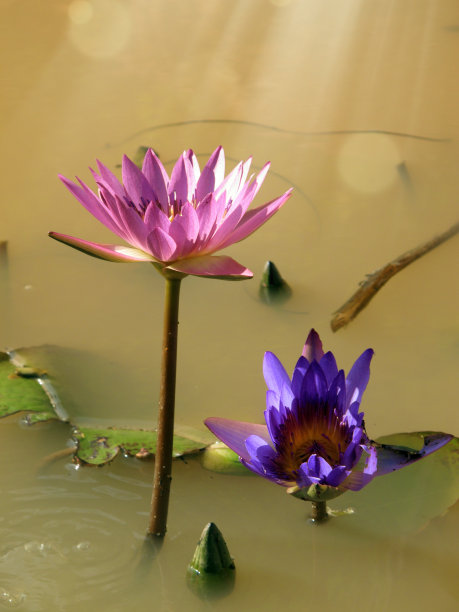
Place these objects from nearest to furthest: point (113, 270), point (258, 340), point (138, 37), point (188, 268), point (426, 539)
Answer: point (188, 268) < point (426, 539) < point (258, 340) < point (113, 270) < point (138, 37)

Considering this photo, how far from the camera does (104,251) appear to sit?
2.39ft

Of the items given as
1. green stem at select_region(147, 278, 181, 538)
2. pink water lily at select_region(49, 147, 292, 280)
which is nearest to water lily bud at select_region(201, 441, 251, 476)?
green stem at select_region(147, 278, 181, 538)

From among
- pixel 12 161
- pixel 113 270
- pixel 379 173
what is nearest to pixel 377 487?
pixel 113 270

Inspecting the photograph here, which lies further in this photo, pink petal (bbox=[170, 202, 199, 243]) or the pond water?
the pond water

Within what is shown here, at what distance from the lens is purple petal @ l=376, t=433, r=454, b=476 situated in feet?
2.51

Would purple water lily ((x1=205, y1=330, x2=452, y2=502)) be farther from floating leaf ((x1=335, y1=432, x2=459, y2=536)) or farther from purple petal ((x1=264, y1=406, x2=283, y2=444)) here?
floating leaf ((x1=335, y1=432, x2=459, y2=536))

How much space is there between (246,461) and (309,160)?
1.12 metres

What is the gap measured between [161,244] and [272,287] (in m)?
0.64

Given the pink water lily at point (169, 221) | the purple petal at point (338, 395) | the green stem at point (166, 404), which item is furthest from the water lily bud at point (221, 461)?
the pink water lily at point (169, 221)

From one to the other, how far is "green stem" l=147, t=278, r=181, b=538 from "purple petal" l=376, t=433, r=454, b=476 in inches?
9.4

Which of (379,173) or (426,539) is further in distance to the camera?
(379,173)

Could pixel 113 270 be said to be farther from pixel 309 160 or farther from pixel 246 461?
pixel 246 461

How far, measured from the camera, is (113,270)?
142cm

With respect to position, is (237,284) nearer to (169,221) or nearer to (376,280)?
Result: (376,280)
